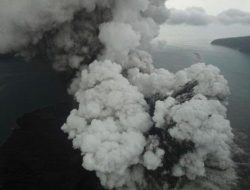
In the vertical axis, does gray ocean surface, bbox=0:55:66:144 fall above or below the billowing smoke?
below

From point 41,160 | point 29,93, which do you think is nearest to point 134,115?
point 41,160

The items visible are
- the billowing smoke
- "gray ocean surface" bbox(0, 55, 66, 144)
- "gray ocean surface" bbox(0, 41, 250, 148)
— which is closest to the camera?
the billowing smoke

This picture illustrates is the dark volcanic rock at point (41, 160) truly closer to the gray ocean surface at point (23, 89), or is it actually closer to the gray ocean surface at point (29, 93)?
the gray ocean surface at point (23, 89)

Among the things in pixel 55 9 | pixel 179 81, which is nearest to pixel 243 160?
pixel 179 81

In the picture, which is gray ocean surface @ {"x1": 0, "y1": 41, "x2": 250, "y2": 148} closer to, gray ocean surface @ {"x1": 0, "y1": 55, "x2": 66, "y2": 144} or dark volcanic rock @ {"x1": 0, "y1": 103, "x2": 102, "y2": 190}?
gray ocean surface @ {"x1": 0, "y1": 55, "x2": 66, "y2": 144}

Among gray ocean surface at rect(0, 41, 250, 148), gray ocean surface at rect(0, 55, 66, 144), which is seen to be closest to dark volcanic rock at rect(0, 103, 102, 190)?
gray ocean surface at rect(0, 55, 66, 144)

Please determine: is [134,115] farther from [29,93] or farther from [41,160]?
[29,93]
